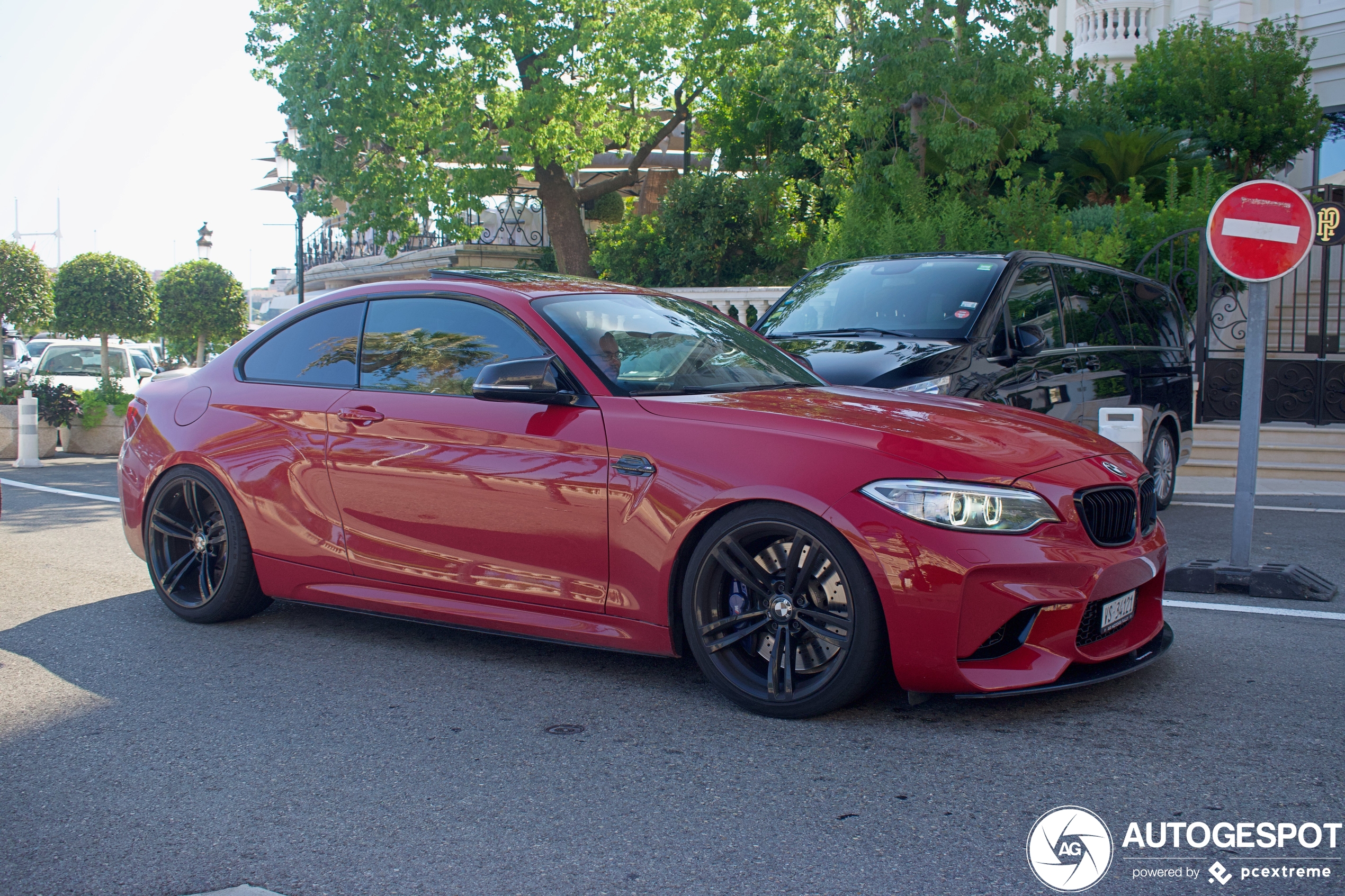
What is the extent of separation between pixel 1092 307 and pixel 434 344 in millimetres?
5297

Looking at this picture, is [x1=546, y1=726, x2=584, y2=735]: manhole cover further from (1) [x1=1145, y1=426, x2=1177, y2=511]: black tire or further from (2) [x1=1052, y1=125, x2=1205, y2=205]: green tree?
(2) [x1=1052, y1=125, x2=1205, y2=205]: green tree

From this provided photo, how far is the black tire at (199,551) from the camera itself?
17.8ft

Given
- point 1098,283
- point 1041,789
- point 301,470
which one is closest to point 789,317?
point 1098,283

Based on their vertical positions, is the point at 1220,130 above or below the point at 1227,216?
above

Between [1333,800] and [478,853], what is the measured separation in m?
2.31

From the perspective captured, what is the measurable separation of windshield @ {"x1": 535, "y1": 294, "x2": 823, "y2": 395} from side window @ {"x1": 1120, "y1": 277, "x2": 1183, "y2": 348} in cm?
466

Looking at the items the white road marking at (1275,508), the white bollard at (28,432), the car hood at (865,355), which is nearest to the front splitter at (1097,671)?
the car hood at (865,355)

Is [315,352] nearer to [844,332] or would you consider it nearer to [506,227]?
[844,332]

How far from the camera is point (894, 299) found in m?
7.98

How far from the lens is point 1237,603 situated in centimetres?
591

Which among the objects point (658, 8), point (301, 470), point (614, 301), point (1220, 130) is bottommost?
point (301, 470)

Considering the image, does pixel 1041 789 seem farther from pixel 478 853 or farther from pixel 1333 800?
pixel 478 853

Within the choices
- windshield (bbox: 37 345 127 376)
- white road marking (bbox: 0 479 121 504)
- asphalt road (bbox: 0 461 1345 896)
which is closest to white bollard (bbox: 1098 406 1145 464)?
asphalt road (bbox: 0 461 1345 896)

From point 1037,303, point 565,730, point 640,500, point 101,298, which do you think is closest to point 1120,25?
point 101,298
